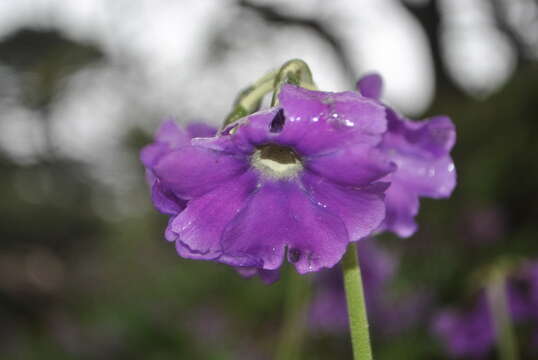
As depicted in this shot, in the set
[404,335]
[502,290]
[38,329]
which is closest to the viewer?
[502,290]

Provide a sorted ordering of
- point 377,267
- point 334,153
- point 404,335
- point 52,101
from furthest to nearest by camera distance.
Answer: point 52,101 → point 404,335 → point 377,267 → point 334,153

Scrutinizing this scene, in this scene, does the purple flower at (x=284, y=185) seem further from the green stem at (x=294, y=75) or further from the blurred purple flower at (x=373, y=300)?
the blurred purple flower at (x=373, y=300)

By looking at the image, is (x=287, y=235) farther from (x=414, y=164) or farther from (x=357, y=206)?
(x=414, y=164)

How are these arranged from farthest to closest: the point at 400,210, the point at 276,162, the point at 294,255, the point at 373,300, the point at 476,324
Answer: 1. the point at 373,300
2. the point at 476,324
3. the point at 400,210
4. the point at 276,162
5. the point at 294,255

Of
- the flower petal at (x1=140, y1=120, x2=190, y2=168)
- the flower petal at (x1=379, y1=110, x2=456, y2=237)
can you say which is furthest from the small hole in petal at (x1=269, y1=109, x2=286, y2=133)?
the flower petal at (x1=379, y1=110, x2=456, y2=237)

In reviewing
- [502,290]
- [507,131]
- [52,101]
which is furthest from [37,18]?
[502,290]

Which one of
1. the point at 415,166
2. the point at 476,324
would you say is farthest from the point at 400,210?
the point at 476,324

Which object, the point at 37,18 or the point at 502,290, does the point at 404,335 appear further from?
the point at 37,18
